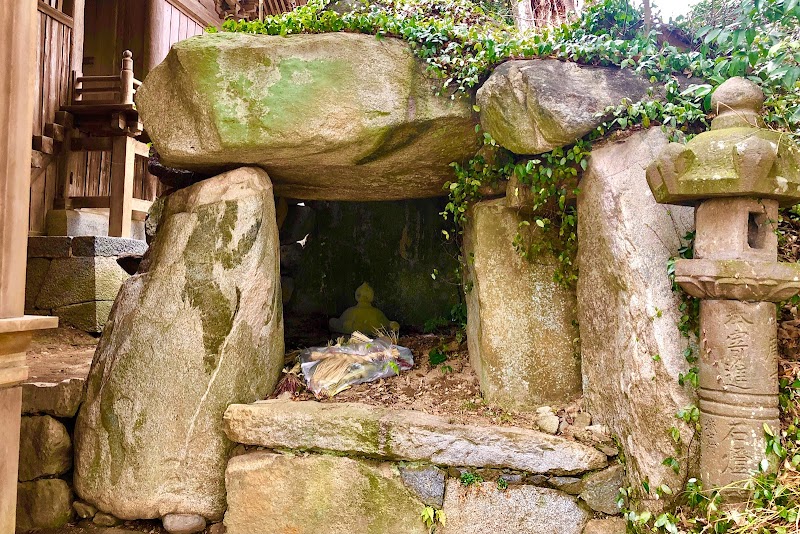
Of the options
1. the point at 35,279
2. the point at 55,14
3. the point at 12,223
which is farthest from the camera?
the point at 55,14

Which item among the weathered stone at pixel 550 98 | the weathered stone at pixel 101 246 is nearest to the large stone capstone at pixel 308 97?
the weathered stone at pixel 550 98

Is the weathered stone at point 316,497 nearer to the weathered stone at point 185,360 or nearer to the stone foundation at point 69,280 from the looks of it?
the weathered stone at point 185,360

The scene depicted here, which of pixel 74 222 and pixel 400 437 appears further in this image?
pixel 74 222

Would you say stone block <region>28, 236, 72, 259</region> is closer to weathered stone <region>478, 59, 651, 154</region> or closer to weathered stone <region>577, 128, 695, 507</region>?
A: weathered stone <region>478, 59, 651, 154</region>

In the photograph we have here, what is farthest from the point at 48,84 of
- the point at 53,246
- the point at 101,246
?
the point at 101,246

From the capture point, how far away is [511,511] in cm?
294

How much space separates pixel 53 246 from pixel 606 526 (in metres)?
6.88

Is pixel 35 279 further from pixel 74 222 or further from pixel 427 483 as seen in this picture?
pixel 427 483

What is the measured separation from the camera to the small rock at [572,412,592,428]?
304 cm

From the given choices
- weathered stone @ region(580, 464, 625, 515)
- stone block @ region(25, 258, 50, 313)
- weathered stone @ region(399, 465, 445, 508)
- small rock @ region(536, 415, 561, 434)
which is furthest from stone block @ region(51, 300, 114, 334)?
weathered stone @ region(580, 464, 625, 515)

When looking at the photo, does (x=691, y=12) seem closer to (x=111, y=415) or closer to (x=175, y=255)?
(x=175, y=255)

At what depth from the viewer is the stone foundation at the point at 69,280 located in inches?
267

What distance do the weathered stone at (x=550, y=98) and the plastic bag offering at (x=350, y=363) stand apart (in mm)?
1761

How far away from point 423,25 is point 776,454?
291 centimetres
